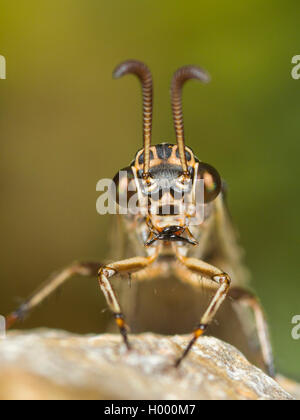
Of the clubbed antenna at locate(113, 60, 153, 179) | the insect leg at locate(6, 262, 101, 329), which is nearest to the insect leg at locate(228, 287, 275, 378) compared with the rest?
the insect leg at locate(6, 262, 101, 329)

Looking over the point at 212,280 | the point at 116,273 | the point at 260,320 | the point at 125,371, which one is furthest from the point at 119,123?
the point at 125,371

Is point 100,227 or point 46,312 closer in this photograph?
point 46,312

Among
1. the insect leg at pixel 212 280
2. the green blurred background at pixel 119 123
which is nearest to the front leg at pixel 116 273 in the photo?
the insect leg at pixel 212 280

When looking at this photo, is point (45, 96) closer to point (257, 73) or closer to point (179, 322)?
point (257, 73)

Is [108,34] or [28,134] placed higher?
[108,34]

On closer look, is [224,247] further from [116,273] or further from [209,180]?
[116,273]
